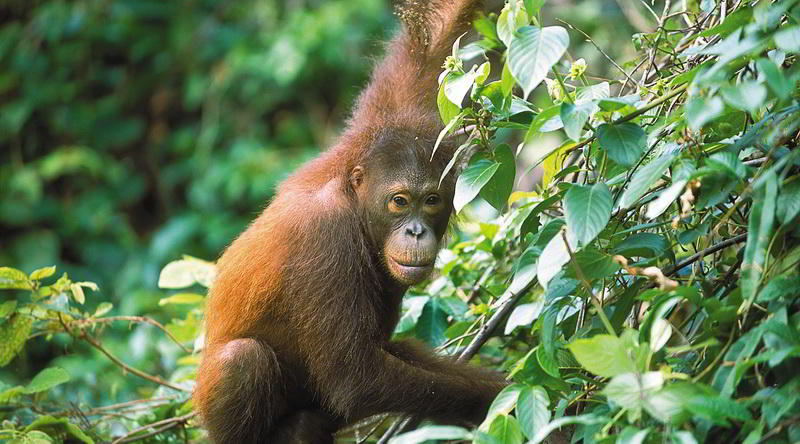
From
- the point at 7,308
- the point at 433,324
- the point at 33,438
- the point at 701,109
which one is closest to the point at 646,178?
the point at 701,109

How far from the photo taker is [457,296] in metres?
4.41

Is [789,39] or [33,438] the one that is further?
[33,438]

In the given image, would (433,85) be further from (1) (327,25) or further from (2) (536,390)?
(1) (327,25)

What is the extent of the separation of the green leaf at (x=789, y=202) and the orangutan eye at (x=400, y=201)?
176cm

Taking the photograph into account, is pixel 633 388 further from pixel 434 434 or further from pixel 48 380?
pixel 48 380

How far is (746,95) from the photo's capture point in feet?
6.83

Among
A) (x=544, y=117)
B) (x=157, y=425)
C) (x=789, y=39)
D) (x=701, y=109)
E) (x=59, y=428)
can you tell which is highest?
(x=789, y=39)

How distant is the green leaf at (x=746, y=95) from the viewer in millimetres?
2055

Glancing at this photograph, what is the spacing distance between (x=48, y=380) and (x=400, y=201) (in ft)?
5.63

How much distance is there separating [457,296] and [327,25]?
17.2ft

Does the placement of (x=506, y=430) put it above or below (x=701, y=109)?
below

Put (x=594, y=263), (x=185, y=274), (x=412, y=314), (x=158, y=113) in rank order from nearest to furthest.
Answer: (x=594, y=263), (x=412, y=314), (x=185, y=274), (x=158, y=113)

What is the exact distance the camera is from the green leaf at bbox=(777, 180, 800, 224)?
2.26 meters

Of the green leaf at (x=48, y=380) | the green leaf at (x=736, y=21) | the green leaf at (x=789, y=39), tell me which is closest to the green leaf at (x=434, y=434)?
the green leaf at (x=789, y=39)
